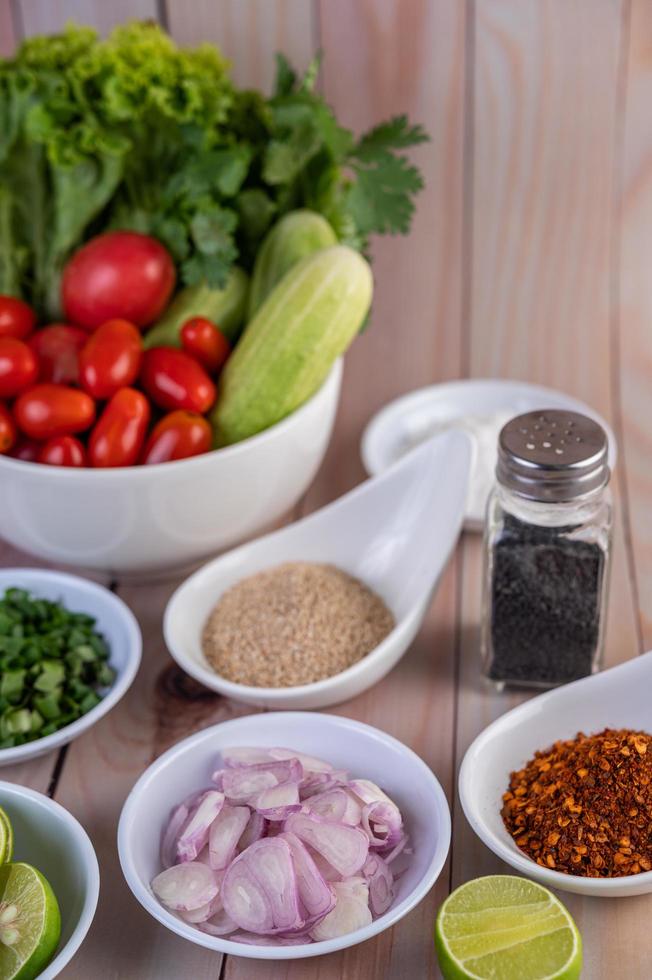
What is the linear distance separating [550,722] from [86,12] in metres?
1.17

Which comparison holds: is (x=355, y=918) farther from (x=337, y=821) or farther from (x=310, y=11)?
(x=310, y=11)

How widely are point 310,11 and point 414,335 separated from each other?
492mm

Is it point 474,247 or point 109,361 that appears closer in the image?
point 109,361

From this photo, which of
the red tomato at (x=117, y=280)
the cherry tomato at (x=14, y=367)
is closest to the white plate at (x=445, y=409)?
the red tomato at (x=117, y=280)

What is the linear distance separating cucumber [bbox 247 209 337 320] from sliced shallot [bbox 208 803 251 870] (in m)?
0.66

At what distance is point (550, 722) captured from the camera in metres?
1.08

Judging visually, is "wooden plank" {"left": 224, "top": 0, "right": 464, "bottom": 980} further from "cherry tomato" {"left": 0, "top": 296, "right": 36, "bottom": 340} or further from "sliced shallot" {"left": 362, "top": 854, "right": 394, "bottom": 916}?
"cherry tomato" {"left": 0, "top": 296, "right": 36, "bottom": 340}

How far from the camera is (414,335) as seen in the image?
1836mm

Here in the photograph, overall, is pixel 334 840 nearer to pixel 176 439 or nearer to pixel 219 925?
pixel 219 925

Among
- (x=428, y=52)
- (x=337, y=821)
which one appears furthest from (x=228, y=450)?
(x=428, y=52)

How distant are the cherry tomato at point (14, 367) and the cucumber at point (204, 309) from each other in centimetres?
16

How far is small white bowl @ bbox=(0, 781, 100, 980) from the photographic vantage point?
2.97 feet

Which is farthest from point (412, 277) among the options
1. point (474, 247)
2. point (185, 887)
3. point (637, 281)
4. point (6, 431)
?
point (185, 887)

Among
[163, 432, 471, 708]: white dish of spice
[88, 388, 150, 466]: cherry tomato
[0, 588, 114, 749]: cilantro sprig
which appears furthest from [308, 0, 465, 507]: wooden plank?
[0, 588, 114, 749]: cilantro sprig
